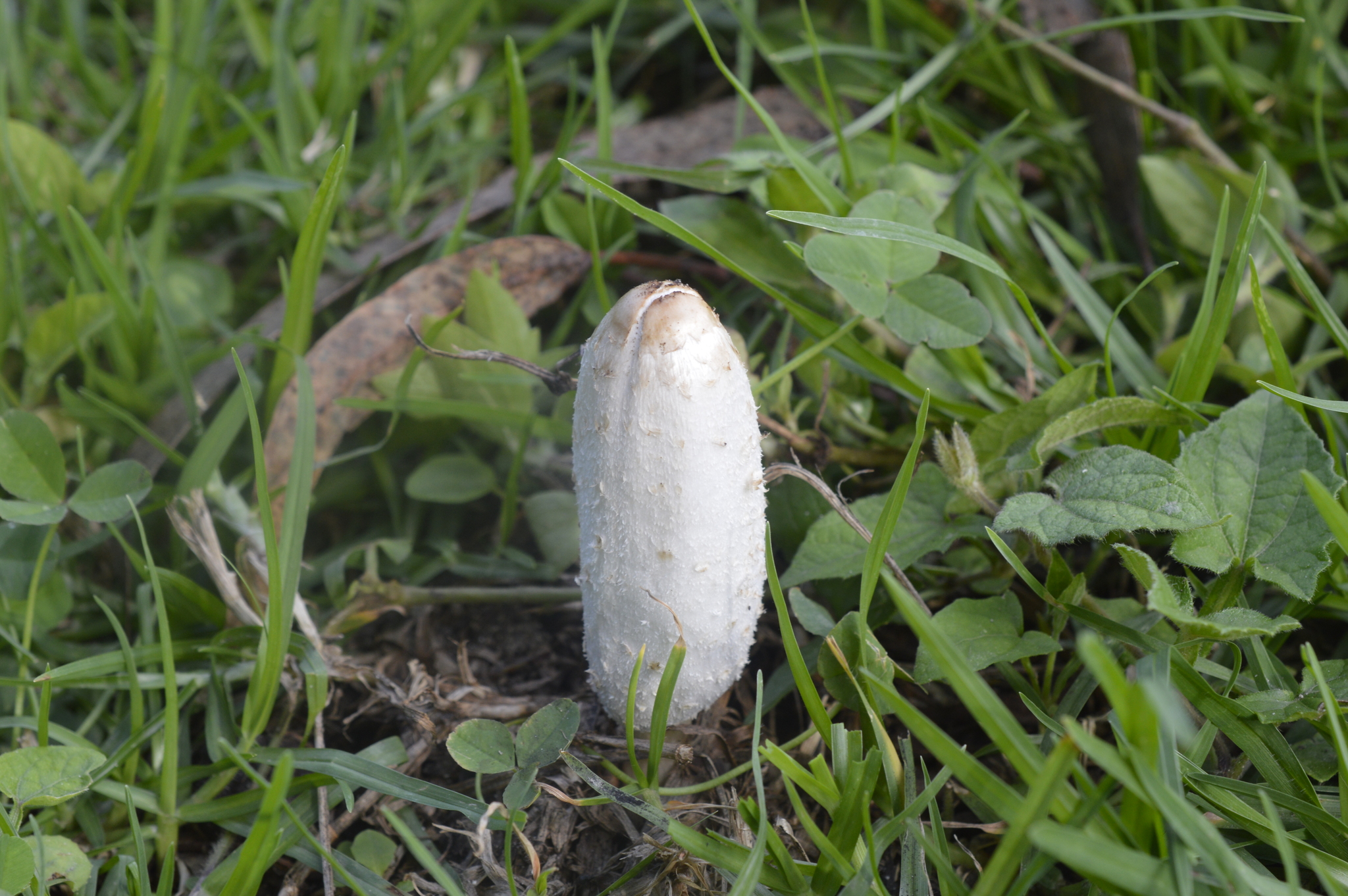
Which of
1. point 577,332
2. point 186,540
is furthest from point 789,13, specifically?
point 186,540

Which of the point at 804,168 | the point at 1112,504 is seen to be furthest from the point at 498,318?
the point at 1112,504

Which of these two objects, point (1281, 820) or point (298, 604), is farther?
point (298, 604)

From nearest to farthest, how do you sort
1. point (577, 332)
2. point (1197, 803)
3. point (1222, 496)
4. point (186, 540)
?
1. point (1197, 803)
2. point (1222, 496)
3. point (186, 540)
4. point (577, 332)

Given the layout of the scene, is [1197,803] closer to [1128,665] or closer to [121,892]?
[1128,665]

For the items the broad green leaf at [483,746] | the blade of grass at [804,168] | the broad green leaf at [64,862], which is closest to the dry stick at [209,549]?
the broad green leaf at [64,862]

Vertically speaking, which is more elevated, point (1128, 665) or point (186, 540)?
point (186, 540)
